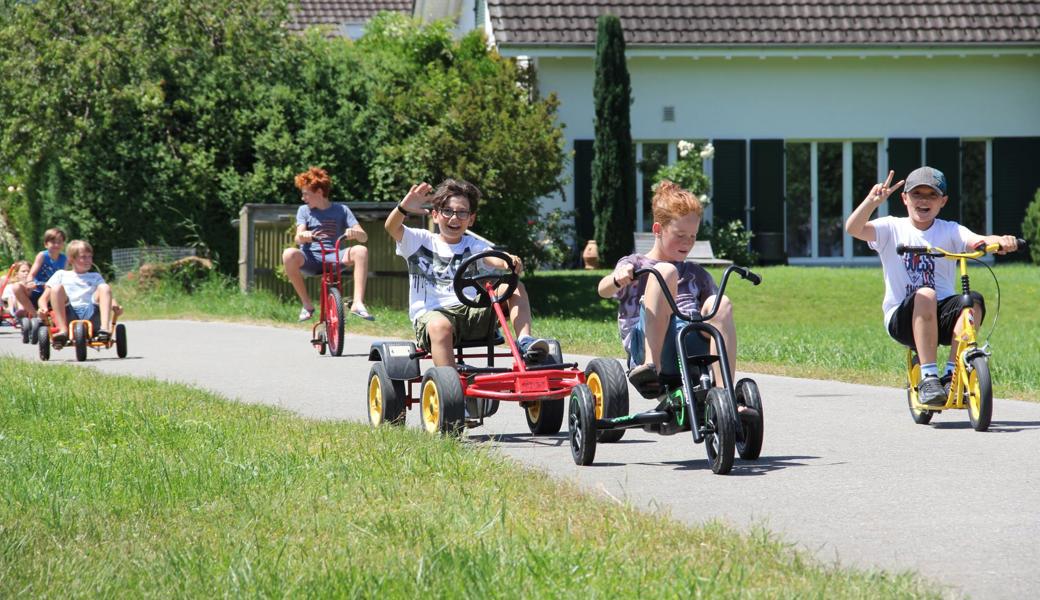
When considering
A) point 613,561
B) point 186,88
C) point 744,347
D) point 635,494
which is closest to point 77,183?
point 186,88

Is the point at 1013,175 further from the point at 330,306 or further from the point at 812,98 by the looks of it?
the point at 330,306

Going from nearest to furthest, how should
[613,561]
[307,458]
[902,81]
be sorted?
[613,561] → [307,458] → [902,81]

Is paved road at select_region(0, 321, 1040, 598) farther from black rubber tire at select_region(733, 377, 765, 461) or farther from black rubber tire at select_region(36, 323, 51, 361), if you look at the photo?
black rubber tire at select_region(36, 323, 51, 361)

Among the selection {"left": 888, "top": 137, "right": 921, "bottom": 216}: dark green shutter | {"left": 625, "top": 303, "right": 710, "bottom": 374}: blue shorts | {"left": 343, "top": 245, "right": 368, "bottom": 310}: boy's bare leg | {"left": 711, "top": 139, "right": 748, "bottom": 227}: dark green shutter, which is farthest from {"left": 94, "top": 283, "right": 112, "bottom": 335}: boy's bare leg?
{"left": 888, "top": 137, "right": 921, "bottom": 216}: dark green shutter

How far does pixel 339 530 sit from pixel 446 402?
236cm

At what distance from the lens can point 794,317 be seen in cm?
2162

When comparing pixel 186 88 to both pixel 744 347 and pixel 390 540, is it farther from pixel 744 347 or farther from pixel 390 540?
pixel 390 540

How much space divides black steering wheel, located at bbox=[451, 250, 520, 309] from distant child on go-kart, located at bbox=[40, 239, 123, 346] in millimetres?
6421

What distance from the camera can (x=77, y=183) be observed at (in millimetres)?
22156

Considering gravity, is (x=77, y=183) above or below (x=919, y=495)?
above

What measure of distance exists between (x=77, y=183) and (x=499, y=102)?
6.06m

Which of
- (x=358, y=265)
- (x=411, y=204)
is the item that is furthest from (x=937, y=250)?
(x=358, y=265)

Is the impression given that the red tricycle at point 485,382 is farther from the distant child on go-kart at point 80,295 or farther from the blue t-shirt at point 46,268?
the blue t-shirt at point 46,268

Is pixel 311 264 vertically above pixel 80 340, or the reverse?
pixel 311 264
